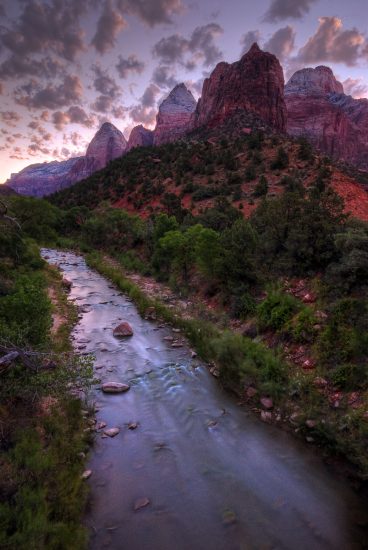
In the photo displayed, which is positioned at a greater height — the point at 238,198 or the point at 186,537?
the point at 238,198

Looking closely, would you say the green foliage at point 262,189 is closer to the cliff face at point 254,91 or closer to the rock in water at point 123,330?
the rock in water at point 123,330

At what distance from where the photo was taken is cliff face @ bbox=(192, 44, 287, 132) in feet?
250

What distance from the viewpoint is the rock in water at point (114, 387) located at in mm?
10234

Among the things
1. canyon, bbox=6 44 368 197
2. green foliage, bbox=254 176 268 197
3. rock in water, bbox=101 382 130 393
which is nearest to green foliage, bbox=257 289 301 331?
rock in water, bbox=101 382 130 393

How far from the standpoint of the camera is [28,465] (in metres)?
6.14

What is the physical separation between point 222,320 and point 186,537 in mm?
9415

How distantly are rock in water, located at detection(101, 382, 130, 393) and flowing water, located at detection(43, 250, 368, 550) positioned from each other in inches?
8.0

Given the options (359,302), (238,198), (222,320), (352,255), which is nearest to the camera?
(359,302)

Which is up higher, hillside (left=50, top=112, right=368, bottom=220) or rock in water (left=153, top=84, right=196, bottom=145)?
rock in water (left=153, top=84, right=196, bottom=145)

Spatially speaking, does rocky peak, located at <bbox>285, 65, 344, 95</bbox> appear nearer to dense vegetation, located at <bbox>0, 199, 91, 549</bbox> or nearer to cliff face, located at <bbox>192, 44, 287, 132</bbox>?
cliff face, located at <bbox>192, 44, 287, 132</bbox>

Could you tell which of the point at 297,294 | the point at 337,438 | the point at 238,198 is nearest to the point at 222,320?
the point at 297,294

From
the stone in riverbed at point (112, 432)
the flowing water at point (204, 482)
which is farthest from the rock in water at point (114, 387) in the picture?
the stone in riverbed at point (112, 432)

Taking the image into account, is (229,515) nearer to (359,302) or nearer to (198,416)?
(198,416)

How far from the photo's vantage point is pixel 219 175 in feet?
149
